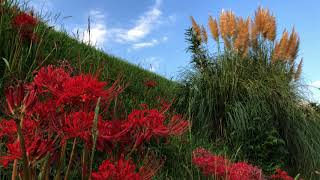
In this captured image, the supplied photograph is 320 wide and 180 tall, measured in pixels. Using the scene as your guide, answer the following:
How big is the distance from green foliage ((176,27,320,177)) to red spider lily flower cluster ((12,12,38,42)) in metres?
2.55

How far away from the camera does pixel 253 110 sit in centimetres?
512

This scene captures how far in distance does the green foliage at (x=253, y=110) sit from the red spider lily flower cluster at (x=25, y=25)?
101 inches

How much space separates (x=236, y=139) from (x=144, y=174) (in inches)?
155

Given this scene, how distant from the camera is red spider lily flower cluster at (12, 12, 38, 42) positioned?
3189mm

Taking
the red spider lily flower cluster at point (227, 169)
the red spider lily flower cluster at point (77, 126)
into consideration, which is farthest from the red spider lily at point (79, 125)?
the red spider lily flower cluster at point (227, 169)

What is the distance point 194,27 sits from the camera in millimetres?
A: 6344

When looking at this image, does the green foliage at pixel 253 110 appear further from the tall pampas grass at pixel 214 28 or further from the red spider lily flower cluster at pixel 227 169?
the red spider lily flower cluster at pixel 227 169

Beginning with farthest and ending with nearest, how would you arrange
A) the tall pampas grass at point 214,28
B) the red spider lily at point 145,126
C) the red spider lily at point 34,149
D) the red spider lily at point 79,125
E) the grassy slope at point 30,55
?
the tall pampas grass at point 214,28, the grassy slope at point 30,55, the red spider lily at point 145,126, the red spider lily at point 79,125, the red spider lily at point 34,149

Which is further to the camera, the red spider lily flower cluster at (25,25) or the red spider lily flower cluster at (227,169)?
the red spider lily flower cluster at (25,25)

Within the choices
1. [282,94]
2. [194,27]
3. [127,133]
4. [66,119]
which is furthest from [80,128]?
[194,27]

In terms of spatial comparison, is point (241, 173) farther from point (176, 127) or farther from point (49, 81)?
point (49, 81)

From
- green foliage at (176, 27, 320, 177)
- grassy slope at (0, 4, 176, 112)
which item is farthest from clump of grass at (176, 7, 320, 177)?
grassy slope at (0, 4, 176, 112)

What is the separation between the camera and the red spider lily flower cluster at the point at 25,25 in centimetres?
319

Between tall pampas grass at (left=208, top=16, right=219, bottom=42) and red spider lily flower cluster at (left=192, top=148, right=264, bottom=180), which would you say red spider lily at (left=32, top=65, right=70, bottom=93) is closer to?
red spider lily flower cluster at (left=192, top=148, right=264, bottom=180)
